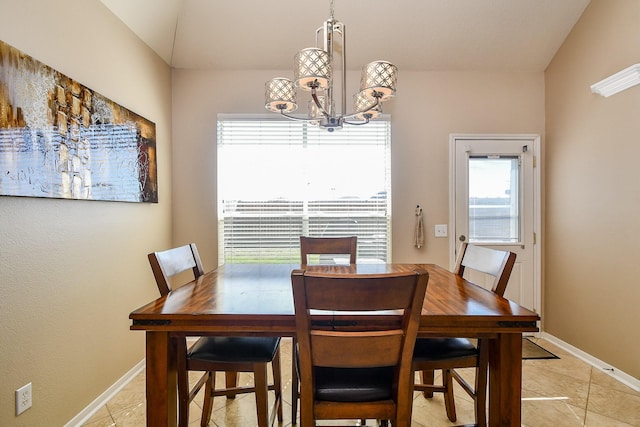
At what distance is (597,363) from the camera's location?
2.62 m

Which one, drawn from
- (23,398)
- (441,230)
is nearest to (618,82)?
(441,230)

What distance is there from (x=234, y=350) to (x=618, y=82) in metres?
2.93

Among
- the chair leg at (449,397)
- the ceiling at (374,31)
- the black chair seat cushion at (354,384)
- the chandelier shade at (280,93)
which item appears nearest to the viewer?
the black chair seat cushion at (354,384)

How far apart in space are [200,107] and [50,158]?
64.9 inches

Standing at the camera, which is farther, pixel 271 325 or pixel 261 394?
pixel 261 394

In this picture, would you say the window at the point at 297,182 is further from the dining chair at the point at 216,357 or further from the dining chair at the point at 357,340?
the dining chair at the point at 357,340

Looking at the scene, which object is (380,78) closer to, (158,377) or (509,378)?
(509,378)

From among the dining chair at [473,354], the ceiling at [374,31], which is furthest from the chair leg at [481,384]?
the ceiling at [374,31]

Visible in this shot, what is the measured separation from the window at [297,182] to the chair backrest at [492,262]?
1.26 metres

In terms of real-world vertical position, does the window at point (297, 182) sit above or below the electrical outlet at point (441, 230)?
above

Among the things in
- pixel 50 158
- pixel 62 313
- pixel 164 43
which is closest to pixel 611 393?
pixel 62 313

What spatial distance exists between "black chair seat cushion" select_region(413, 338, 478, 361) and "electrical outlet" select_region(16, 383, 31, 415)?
5.91 feet

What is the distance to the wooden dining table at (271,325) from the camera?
4.02ft

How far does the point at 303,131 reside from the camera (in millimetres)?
3236
